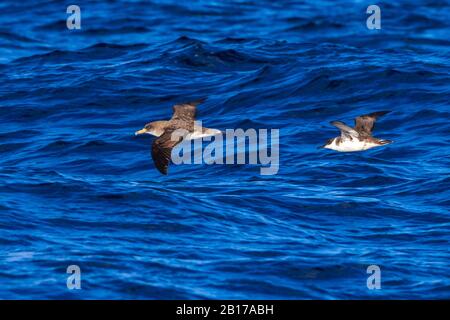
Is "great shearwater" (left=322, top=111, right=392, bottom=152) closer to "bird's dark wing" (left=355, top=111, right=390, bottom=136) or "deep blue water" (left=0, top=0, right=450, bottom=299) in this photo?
"bird's dark wing" (left=355, top=111, right=390, bottom=136)

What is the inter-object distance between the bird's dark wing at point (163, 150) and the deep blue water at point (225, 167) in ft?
3.12

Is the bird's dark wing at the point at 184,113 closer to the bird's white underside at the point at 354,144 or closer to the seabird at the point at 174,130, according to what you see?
the seabird at the point at 174,130

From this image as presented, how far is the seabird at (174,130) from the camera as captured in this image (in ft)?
48.4

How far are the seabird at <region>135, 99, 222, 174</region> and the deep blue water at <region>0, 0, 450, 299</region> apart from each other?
0.95 metres

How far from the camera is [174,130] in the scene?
15461 mm

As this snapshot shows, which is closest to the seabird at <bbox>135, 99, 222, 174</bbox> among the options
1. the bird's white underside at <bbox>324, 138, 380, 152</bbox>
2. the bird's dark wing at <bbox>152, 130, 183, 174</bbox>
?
the bird's dark wing at <bbox>152, 130, 183, 174</bbox>

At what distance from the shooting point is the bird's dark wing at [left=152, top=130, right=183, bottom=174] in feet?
47.5

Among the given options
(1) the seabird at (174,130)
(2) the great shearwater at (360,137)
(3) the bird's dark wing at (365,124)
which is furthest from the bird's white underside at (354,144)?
(1) the seabird at (174,130)

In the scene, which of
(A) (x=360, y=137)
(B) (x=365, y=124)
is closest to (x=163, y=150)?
(A) (x=360, y=137)

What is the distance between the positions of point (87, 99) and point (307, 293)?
8.92 metres

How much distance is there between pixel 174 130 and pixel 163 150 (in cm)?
70

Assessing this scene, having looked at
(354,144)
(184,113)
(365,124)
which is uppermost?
(184,113)

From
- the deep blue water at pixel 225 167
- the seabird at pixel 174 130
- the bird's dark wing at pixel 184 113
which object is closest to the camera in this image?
the deep blue water at pixel 225 167

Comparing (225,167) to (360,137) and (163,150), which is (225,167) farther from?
(360,137)
